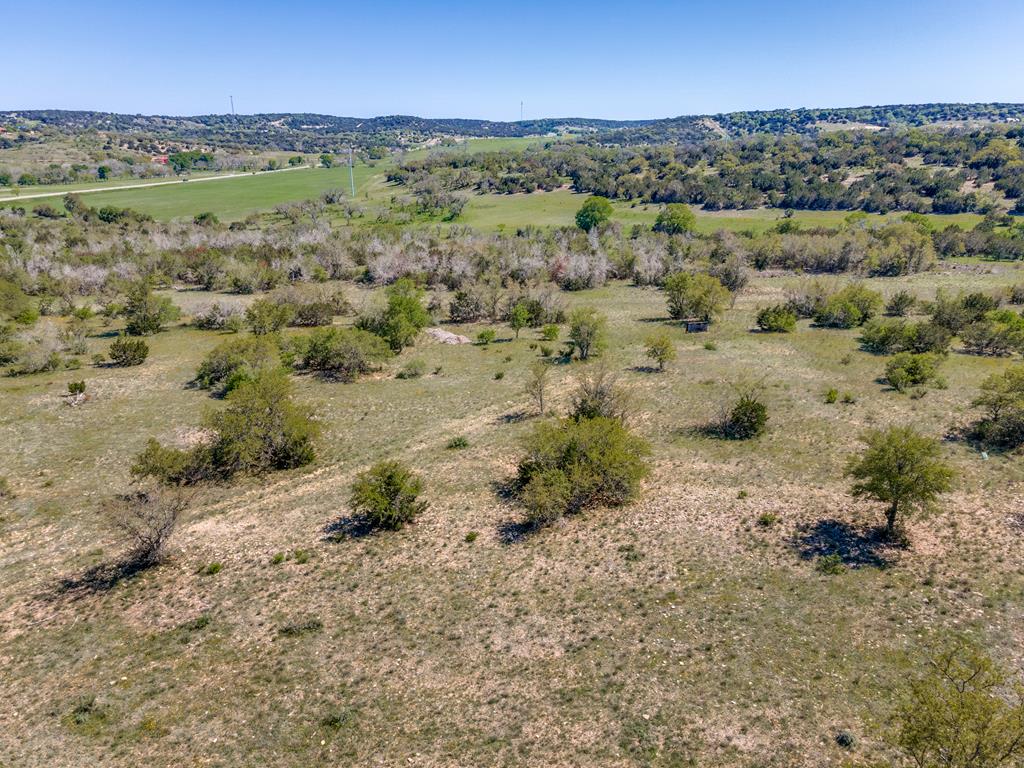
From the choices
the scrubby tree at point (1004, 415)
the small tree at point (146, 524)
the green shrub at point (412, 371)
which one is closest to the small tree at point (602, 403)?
the green shrub at point (412, 371)

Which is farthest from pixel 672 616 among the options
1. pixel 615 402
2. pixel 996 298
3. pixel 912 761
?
pixel 996 298

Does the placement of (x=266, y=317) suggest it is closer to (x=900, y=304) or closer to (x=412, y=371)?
(x=412, y=371)

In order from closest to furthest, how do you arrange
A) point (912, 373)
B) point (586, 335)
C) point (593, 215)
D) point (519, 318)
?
point (912, 373) < point (586, 335) < point (519, 318) < point (593, 215)

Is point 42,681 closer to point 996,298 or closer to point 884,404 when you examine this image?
point 884,404


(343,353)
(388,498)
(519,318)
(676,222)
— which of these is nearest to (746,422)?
(388,498)

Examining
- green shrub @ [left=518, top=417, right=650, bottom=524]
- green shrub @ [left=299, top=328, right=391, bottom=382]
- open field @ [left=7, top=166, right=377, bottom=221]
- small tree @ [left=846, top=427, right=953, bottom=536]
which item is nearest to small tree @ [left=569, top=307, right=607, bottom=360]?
green shrub @ [left=299, top=328, right=391, bottom=382]

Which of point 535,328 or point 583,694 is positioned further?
point 535,328

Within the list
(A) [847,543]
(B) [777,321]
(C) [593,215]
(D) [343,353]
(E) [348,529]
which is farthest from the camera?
(C) [593,215]

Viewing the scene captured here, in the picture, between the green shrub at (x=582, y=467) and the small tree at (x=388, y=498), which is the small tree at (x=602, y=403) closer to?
the green shrub at (x=582, y=467)
